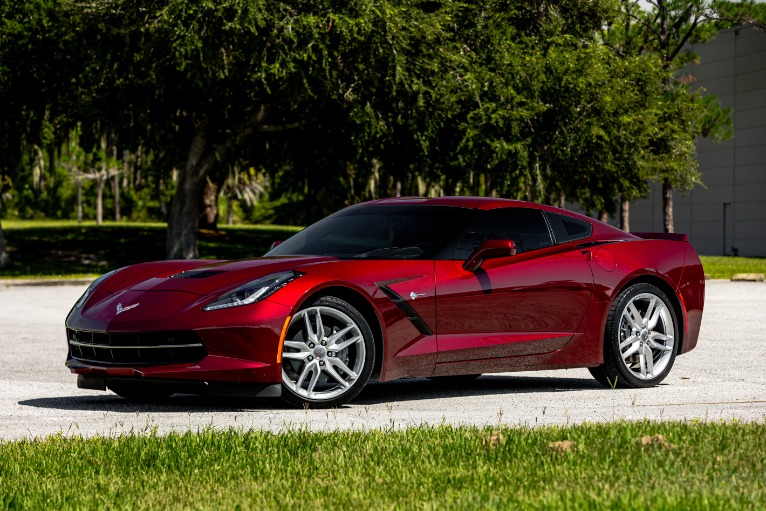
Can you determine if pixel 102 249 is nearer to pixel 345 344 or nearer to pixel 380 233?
pixel 380 233

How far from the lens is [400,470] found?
5.16m

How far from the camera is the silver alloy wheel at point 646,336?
29.8 feet

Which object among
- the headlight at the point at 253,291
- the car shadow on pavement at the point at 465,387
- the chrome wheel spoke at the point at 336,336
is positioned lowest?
the car shadow on pavement at the point at 465,387

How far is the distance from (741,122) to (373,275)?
190ft

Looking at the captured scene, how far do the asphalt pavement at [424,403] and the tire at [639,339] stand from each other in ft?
0.48

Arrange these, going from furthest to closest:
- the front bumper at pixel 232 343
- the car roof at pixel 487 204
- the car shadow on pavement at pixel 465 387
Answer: the car roof at pixel 487 204 → the car shadow on pavement at pixel 465 387 → the front bumper at pixel 232 343

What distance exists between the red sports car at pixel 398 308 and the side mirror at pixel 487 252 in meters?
0.01

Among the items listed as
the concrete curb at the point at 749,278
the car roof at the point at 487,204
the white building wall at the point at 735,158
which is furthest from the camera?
the white building wall at the point at 735,158

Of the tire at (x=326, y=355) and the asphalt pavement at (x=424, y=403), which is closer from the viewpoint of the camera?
the asphalt pavement at (x=424, y=403)

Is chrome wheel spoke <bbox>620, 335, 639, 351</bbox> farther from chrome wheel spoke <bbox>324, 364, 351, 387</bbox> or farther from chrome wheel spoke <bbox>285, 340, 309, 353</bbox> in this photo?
chrome wheel spoke <bbox>285, 340, 309, 353</bbox>

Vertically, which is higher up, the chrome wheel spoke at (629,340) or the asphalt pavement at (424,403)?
the chrome wheel spoke at (629,340)

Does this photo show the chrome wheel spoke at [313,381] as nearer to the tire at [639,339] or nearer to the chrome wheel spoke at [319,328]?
the chrome wheel spoke at [319,328]

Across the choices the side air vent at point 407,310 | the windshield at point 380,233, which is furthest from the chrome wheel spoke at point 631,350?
the side air vent at point 407,310

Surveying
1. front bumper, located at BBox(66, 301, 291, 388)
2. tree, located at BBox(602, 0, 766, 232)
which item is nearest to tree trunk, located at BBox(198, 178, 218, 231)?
tree, located at BBox(602, 0, 766, 232)
